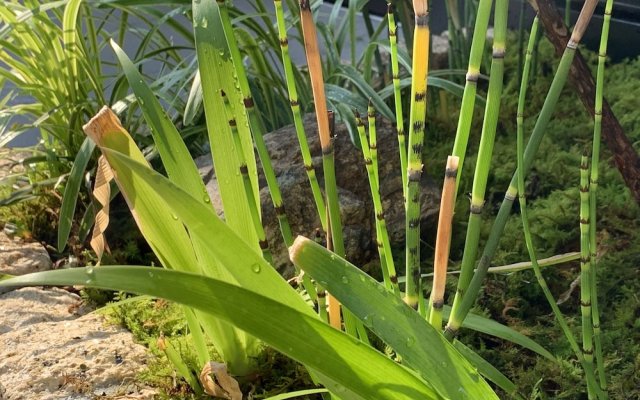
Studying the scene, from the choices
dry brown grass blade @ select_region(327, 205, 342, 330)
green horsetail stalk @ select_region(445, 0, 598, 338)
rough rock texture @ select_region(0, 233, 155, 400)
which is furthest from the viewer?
rough rock texture @ select_region(0, 233, 155, 400)

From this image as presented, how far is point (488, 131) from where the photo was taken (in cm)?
62

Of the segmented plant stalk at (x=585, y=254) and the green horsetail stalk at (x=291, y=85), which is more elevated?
the green horsetail stalk at (x=291, y=85)

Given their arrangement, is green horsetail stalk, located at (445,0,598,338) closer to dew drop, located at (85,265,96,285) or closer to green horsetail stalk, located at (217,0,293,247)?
green horsetail stalk, located at (217,0,293,247)

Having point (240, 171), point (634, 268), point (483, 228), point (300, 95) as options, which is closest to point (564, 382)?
point (634, 268)

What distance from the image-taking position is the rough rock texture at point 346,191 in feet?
4.02

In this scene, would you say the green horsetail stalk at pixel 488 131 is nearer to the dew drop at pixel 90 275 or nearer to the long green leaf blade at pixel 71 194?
the dew drop at pixel 90 275

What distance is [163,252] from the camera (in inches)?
31.0

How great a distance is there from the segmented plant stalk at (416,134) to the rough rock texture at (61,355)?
0.39m

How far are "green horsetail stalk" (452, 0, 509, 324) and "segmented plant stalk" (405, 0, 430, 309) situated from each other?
0.15ft

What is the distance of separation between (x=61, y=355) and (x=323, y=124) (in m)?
0.51

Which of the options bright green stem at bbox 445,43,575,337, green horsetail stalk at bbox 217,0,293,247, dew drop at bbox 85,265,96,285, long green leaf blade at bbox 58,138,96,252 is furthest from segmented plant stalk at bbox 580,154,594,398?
long green leaf blade at bbox 58,138,96,252

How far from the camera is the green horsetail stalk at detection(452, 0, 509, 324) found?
0.58 m

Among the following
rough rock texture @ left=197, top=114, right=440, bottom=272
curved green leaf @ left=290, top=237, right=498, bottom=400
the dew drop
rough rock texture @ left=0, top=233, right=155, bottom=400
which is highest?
the dew drop

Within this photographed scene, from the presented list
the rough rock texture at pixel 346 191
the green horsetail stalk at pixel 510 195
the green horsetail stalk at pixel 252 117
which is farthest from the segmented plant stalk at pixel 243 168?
the rough rock texture at pixel 346 191
